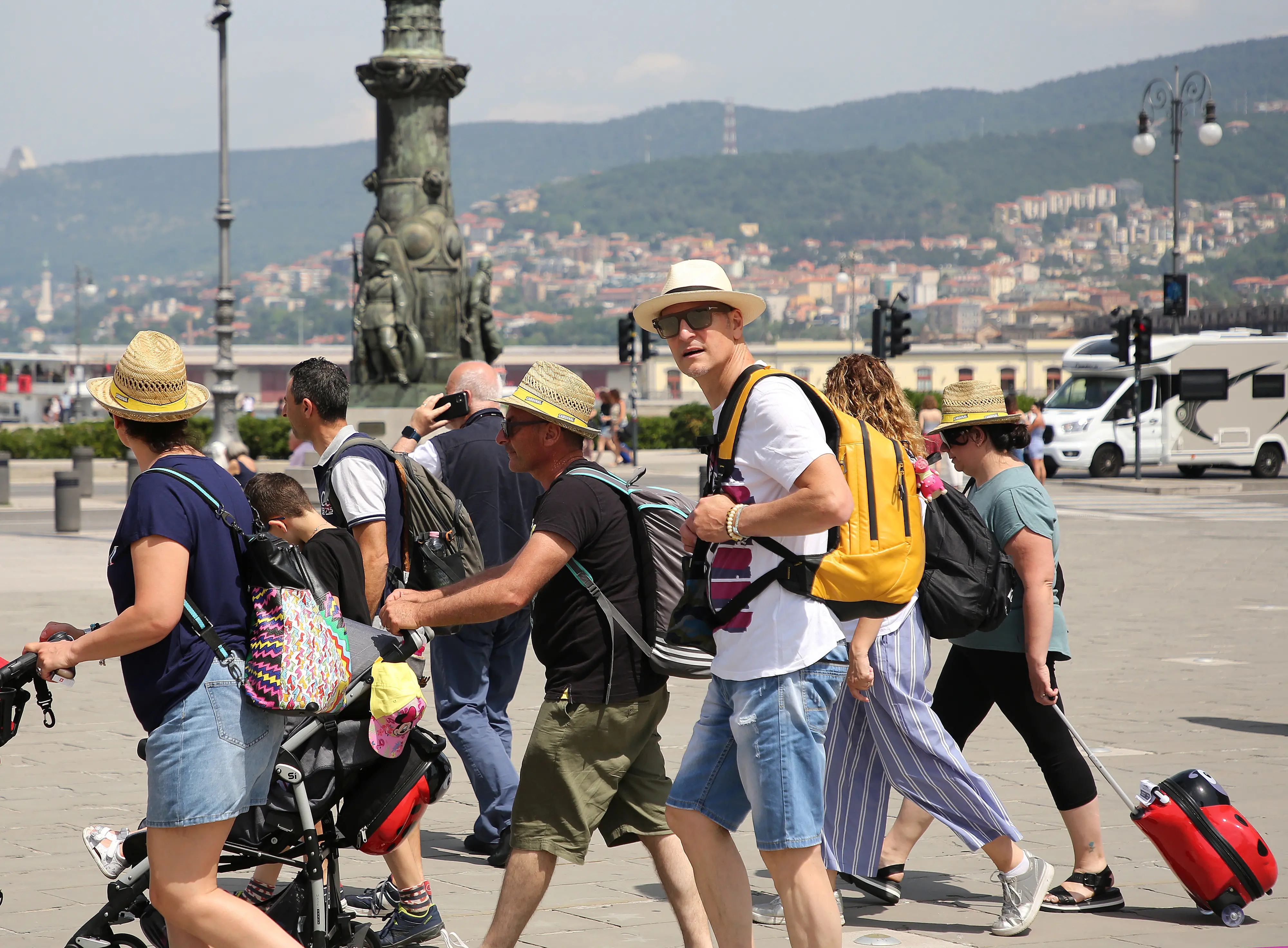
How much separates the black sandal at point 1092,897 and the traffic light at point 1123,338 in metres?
24.8

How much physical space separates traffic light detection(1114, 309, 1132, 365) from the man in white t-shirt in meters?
26.2

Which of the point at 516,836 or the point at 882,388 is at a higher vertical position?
the point at 882,388

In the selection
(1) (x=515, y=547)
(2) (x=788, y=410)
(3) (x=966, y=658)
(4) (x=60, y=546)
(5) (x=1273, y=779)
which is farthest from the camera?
(4) (x=60, y=546)

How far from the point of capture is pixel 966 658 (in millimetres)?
5371

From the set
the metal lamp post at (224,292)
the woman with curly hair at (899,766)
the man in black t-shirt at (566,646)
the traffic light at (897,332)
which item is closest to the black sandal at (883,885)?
the woman with curly hair at (899,766)

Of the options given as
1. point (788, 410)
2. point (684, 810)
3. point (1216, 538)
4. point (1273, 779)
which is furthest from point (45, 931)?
point (1216, 538)

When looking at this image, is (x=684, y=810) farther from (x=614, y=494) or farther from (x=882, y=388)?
(x=882, y=388)

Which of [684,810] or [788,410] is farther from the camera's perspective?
[684,810]

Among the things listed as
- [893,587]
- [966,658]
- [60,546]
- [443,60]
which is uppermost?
[443,60]

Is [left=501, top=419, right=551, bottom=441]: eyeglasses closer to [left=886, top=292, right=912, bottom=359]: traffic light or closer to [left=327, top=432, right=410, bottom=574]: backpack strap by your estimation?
[left=327, top=432, right=410, bottom=574]: backpack strap

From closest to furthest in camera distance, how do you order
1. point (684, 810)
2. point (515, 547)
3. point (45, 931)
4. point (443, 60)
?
point (684, 810) → point (45, 931) → point (515, 547) → point (443, 60)

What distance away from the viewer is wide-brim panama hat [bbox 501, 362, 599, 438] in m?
4.05

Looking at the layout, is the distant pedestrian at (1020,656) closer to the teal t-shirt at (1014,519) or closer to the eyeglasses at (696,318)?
the teal t-shirt at (1014,519)

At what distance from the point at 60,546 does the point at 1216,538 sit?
13720 mm
